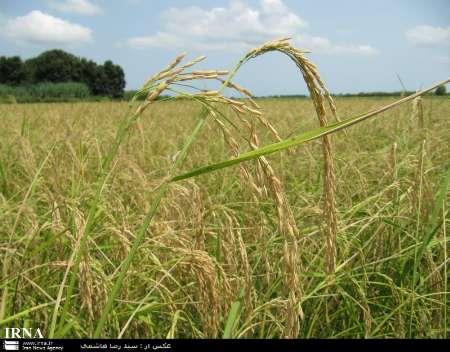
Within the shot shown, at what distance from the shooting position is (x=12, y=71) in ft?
171

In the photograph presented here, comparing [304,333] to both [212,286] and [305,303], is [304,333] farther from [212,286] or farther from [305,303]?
[212,286]

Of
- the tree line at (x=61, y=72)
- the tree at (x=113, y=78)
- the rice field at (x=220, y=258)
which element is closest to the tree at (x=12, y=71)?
the tree line at (x=61, y=72)

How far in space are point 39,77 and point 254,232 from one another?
55803mm

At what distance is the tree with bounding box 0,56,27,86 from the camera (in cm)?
5119

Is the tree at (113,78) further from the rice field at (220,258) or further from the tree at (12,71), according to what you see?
the rice field at (220,258)

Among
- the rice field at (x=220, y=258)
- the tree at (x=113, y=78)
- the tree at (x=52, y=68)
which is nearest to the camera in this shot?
the rice field at (x=220, y=258)

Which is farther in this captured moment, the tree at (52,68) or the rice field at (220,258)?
the tree at (52,68)

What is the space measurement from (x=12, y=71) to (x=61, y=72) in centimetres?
694

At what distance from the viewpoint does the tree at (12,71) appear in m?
51.2

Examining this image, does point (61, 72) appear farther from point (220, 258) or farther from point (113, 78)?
point (220, 258)

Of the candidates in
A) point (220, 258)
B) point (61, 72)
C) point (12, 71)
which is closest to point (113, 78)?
point (61, 72)

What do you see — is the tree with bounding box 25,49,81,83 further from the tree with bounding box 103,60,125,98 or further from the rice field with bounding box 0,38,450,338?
the rice field with bounding box 0,38,450,338

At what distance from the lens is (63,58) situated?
51719 mm
